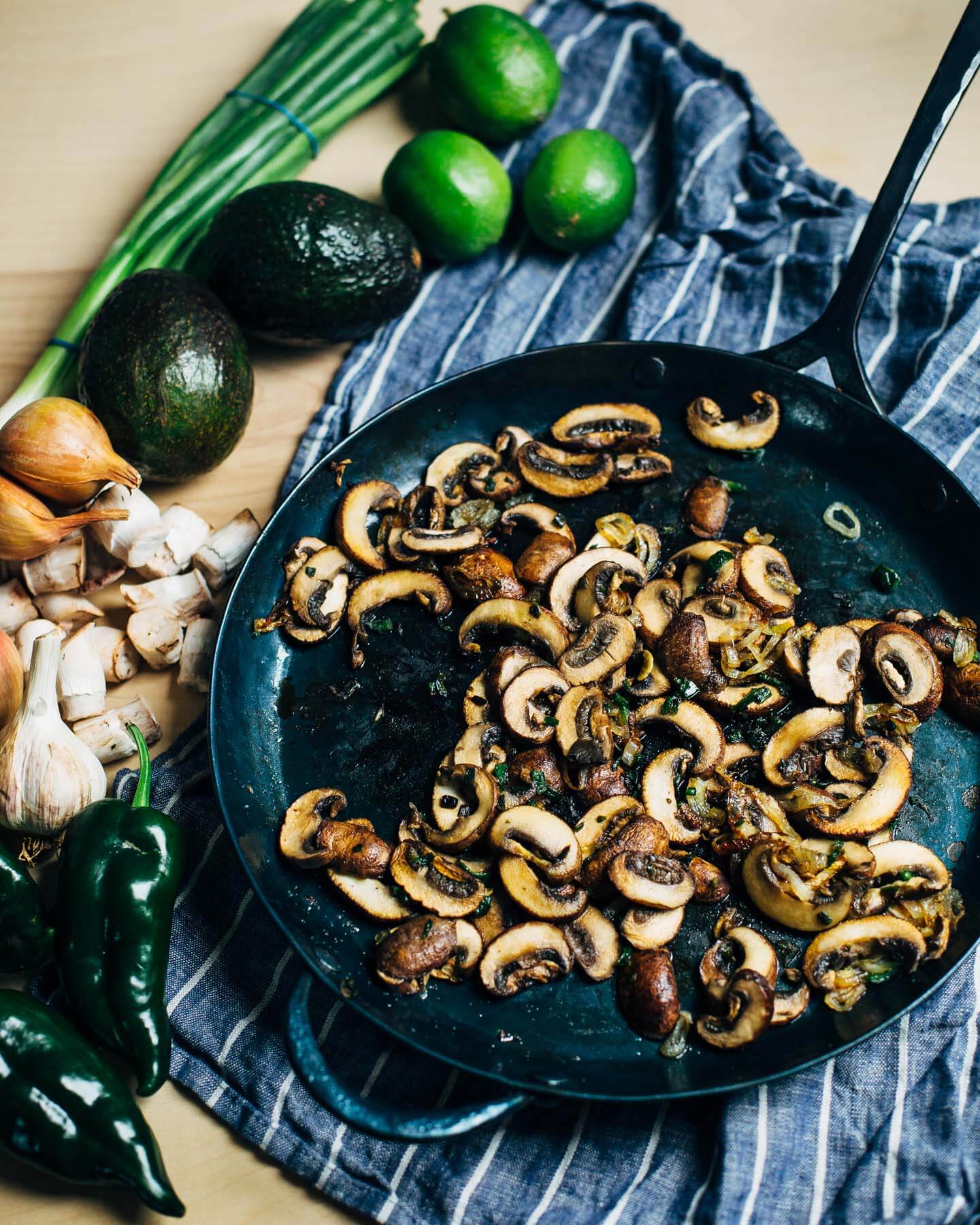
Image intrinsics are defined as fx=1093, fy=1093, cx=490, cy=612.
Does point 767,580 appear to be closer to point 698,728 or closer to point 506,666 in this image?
point 698,728

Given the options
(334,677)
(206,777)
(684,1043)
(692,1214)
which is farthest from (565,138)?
(692,1214)

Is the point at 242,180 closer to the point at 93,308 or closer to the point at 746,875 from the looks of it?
the point at 93,308

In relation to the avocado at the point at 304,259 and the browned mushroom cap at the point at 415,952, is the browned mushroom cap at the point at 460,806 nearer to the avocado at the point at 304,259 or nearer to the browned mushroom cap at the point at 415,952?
the browned mushroom cap at the point at 415,952

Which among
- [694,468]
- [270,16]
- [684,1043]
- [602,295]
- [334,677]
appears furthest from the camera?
[270,16]

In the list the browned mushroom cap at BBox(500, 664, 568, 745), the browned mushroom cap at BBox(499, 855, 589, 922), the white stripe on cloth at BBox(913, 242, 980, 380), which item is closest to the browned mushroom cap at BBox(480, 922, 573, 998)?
the browned mushroom cap at BBox(499, 855, 589, 922)

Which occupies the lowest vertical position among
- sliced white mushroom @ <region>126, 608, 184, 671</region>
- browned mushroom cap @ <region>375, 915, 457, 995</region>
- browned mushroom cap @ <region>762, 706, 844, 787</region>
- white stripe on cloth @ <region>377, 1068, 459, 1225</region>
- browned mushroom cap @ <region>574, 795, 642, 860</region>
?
white stripe on cloth @ <region>377, 1068, 459, 1225</region>

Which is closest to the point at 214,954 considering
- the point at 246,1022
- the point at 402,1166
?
the point at 246,1022

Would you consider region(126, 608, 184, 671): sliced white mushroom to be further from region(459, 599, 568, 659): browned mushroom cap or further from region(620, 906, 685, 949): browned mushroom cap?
region(620, 906, 685, 949): browned mushroom cap

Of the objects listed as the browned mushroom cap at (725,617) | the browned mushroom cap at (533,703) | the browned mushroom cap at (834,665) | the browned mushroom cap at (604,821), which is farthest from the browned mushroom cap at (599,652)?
the browned mushroom cap at (834,665)
